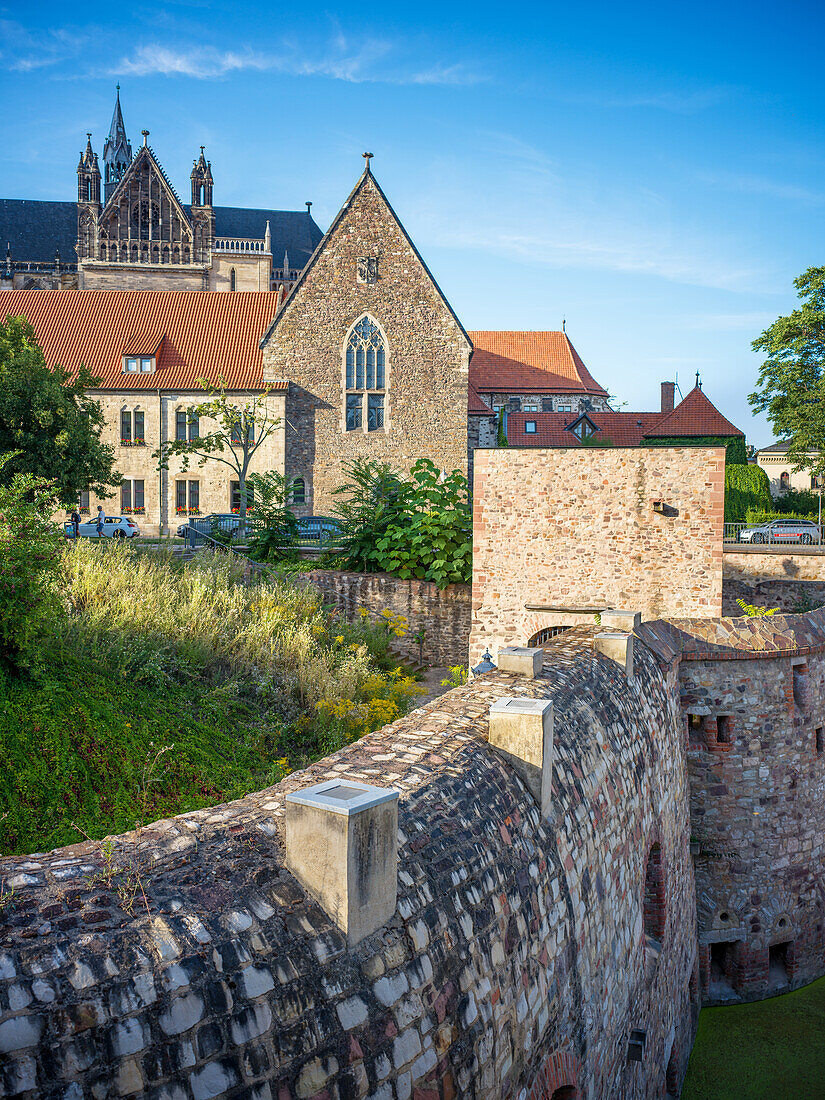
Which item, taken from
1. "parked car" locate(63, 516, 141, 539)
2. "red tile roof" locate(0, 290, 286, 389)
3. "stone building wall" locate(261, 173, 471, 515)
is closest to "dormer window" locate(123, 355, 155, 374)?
"red tile roof" locate(0, 290, 286, 389)

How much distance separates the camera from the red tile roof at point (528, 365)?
4356 centimetres

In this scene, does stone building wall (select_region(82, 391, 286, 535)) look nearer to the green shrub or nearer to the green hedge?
the green shrub

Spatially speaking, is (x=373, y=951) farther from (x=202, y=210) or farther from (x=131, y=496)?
(x=202, y=210)

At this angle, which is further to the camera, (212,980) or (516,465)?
(516,465)

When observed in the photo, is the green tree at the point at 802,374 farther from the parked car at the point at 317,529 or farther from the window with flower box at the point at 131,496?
the window with flower box at the point at 131,496

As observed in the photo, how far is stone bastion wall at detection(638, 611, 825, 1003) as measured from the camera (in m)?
11.0

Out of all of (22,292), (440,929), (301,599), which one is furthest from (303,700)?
(22,292)

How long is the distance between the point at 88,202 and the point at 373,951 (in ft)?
190

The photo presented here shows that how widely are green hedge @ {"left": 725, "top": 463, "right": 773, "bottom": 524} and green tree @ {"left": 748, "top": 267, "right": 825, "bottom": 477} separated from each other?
1.81m

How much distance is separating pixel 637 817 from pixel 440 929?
165 inches

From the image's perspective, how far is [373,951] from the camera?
11.1 ft

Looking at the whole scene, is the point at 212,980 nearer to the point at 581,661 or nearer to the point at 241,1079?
→ the point at 241,1079

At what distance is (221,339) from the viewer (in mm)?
33750

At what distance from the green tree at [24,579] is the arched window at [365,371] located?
78.7 ft
